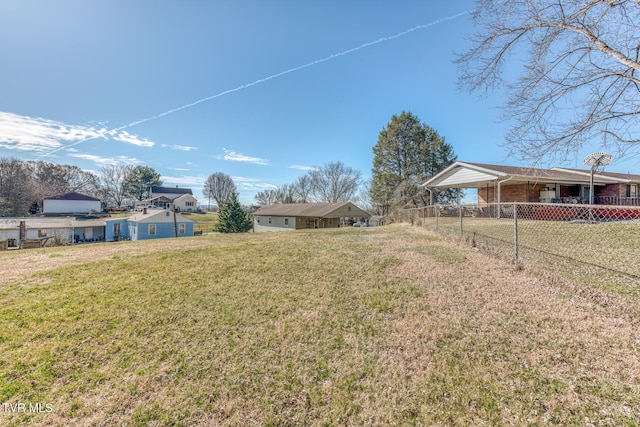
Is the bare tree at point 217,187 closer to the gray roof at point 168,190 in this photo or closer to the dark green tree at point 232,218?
the gray roof at point 168,190

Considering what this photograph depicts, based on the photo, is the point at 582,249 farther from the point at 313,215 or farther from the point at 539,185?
the point at 313,215

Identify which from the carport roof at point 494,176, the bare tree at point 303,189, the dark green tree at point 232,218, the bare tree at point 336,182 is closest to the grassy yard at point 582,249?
the carport roof at point 494,176

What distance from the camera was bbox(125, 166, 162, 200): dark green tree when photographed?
182 ft

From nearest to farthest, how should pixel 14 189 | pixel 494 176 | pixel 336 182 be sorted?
pixel 494 176 < pixel 14 189 < pixel 336 182

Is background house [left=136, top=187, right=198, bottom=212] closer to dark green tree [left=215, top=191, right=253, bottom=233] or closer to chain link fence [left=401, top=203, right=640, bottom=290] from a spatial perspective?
dark green tree [left=215, top=191, right=253, bottom=233]

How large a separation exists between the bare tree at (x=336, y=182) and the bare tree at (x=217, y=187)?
2316 centimetres

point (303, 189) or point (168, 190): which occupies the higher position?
point (168, 190)

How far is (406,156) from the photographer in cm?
2831

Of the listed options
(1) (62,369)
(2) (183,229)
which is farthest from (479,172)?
(2) (183,229)

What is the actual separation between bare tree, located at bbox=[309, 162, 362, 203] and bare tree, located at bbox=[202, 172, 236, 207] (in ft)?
76.0

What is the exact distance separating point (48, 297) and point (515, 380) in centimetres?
642

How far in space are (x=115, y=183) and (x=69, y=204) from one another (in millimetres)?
16667

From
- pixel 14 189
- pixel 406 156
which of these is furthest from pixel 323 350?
pixel 14 189

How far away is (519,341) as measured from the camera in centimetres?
270
